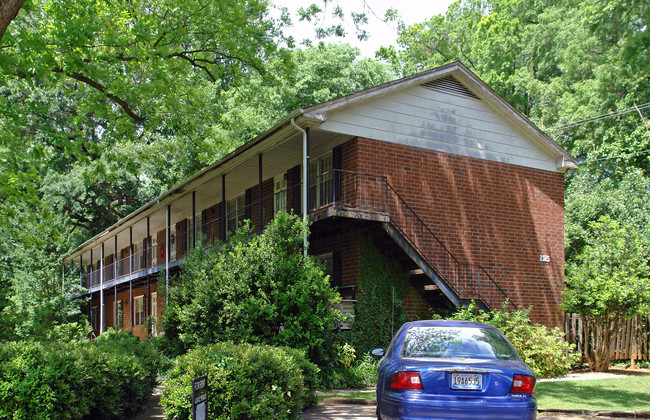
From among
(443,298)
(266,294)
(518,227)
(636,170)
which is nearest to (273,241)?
(266,294)

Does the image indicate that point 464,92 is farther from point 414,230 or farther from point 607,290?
point 607,290

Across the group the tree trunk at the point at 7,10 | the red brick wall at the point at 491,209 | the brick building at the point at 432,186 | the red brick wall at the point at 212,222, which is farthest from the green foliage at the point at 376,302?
the red brick wall at the point at 212,222

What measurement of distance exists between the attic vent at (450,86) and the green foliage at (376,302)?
4840mm

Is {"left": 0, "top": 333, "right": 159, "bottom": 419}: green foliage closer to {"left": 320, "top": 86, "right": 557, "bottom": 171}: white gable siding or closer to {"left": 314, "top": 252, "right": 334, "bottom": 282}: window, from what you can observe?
{"left": 320, "top": 86, "right": 557, "bottom": 171}: white gable siding

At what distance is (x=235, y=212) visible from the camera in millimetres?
24781

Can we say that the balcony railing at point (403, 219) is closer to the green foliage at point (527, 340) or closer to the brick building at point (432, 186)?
the brick building at point (432, 186)

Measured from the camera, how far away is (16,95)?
3784 centimetres

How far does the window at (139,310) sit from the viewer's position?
3497 centimetres

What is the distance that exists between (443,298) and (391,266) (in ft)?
5.14

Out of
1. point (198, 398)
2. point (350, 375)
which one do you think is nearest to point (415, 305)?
point (350, 375)

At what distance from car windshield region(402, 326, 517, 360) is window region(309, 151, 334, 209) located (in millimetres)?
9323

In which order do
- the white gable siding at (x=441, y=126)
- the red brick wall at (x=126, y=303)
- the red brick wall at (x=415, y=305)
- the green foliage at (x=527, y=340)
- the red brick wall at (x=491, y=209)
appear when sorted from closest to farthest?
1. the green foliage at (x=527, y=340)
2. the white gable siding at (x=441, y=126)
3. the red brick wall at (x=415, y=305)
4. the red brick wall at (x=491, y=209)
5. the red brick wall at (x=126, y=303)

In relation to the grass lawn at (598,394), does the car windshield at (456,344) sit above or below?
above

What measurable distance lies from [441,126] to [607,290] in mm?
6032
